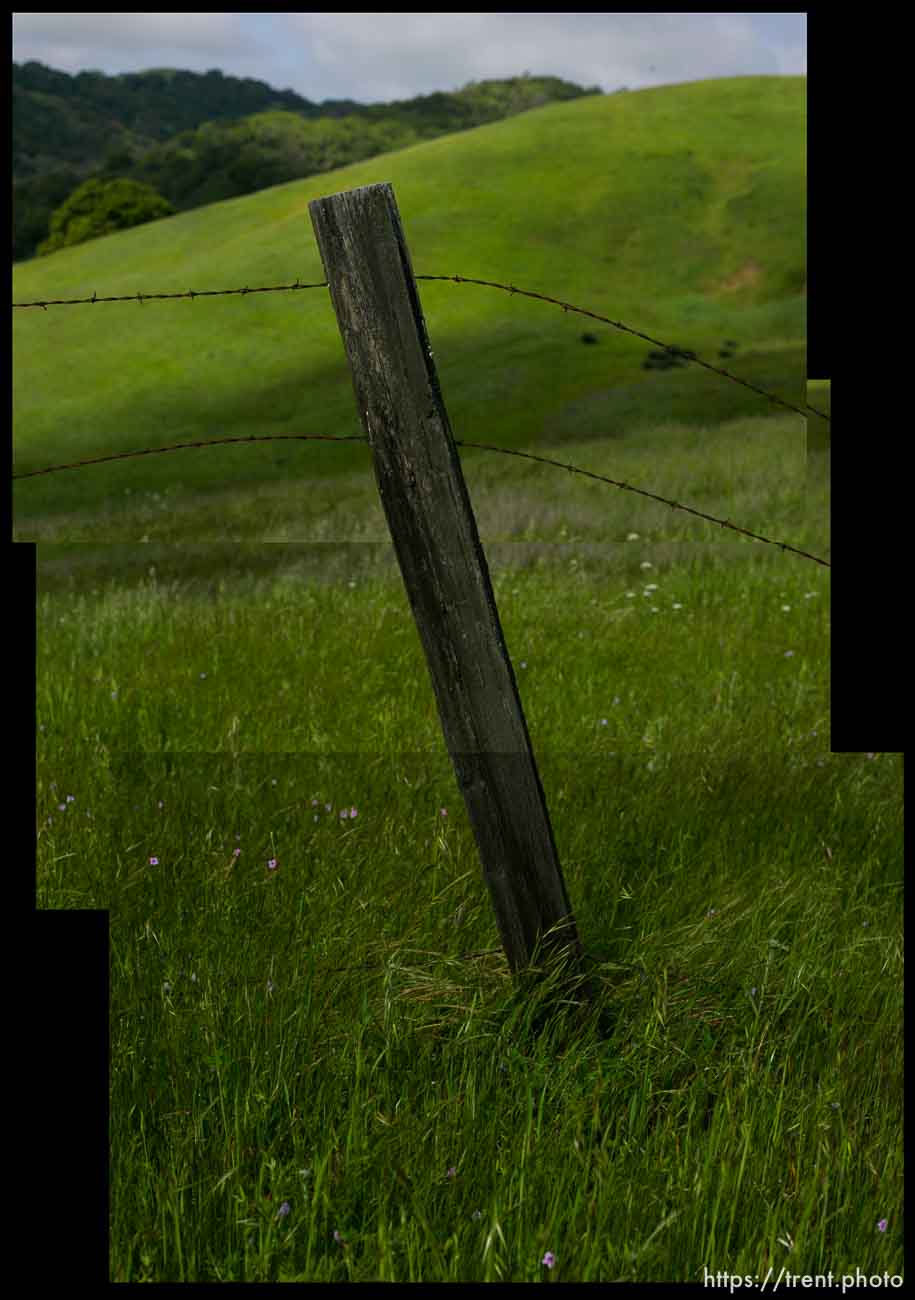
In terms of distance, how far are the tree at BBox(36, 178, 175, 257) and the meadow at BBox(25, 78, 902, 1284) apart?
5976cm

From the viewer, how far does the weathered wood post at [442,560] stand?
2.92m

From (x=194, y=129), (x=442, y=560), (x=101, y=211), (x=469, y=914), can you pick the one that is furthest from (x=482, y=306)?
(x=194, y=129)

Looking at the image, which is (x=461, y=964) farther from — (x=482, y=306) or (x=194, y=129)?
(x=194, y=129)

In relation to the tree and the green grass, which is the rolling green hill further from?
the green grass

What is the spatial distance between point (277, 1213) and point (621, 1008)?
3.98 feet

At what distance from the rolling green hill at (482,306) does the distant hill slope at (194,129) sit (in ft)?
41.4

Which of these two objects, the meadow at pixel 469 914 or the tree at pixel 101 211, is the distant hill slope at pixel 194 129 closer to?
the tree at pixel 101 211

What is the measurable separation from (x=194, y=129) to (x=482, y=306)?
7751cm

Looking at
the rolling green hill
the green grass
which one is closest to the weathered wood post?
the green grass

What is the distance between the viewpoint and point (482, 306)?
39062 mm

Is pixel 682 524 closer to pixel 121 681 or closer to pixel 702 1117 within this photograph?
pixel 121 681

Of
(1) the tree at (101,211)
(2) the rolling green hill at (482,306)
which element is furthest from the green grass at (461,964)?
(1) the tree at (101,211)

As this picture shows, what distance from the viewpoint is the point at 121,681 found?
21.7 ft

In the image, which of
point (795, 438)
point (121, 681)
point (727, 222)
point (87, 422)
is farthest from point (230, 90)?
point (121, 681)
